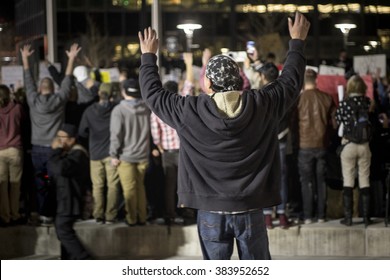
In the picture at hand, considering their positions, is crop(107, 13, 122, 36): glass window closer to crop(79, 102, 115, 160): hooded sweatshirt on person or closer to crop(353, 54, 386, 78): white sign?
crop(353, 54, 386, 78): white sign

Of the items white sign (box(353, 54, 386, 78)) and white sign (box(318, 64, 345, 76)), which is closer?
white sign (box(353, 54, 386, 78))

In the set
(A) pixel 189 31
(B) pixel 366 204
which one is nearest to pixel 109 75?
(B) pixel 366 204

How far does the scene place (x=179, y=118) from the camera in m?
3.67

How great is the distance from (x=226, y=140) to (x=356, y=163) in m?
2.51

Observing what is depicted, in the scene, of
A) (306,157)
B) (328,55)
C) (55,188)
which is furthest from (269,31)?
(55,188)

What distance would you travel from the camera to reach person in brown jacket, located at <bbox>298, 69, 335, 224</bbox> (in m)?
6.04

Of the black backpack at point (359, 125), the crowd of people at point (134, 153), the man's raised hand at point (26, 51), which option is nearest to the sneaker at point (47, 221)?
the crowd of people at point (134, 153)

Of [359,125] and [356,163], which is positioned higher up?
[359,125]

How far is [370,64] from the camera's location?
21.2 ft

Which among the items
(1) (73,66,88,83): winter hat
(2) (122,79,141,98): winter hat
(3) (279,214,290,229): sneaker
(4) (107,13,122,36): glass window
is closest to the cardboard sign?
(3) (279,214,290,229): sneaker

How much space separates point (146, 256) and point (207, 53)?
61.0 inches

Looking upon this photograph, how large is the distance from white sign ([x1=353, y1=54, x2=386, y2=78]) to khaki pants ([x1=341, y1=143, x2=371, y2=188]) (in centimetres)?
82

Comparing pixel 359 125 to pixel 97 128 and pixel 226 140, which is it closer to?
pixel 97 128

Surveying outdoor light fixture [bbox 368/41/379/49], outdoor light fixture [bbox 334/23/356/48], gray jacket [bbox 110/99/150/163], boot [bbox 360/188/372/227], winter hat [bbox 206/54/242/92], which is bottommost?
boot [bbox 360/188/372/227]
